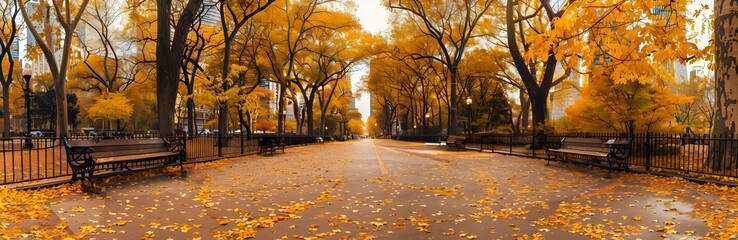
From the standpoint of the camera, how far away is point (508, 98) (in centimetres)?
5303

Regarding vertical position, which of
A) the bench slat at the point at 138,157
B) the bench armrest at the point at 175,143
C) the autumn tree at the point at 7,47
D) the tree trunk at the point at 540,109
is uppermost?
the autumn tree at the point at 7,47

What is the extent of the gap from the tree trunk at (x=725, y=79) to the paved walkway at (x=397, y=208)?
5.80 feet

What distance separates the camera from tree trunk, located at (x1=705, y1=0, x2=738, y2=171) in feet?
34.1

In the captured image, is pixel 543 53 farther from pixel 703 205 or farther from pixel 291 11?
pixel 291 11

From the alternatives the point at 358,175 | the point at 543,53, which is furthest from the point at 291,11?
the point at 543,53

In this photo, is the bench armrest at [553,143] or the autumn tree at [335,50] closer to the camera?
the bench armrest at [553,143]

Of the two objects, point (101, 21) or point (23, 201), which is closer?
point (23, 201)

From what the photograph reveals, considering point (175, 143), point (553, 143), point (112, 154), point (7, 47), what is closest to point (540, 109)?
point (553, 143)

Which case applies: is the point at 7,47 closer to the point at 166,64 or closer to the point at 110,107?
the point at 110,107

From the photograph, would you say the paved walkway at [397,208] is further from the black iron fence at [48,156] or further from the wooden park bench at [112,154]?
the black iron fence at [48,156]

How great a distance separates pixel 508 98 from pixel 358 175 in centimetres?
4497

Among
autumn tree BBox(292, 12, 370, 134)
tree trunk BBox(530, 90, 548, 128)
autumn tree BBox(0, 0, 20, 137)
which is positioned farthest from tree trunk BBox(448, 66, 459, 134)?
autumn tree BBox(0, 0, 20, 137)

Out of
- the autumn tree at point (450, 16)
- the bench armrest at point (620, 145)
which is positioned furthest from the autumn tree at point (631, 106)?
the autumn tree at point (450, 16)

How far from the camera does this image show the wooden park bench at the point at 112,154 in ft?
27.2
